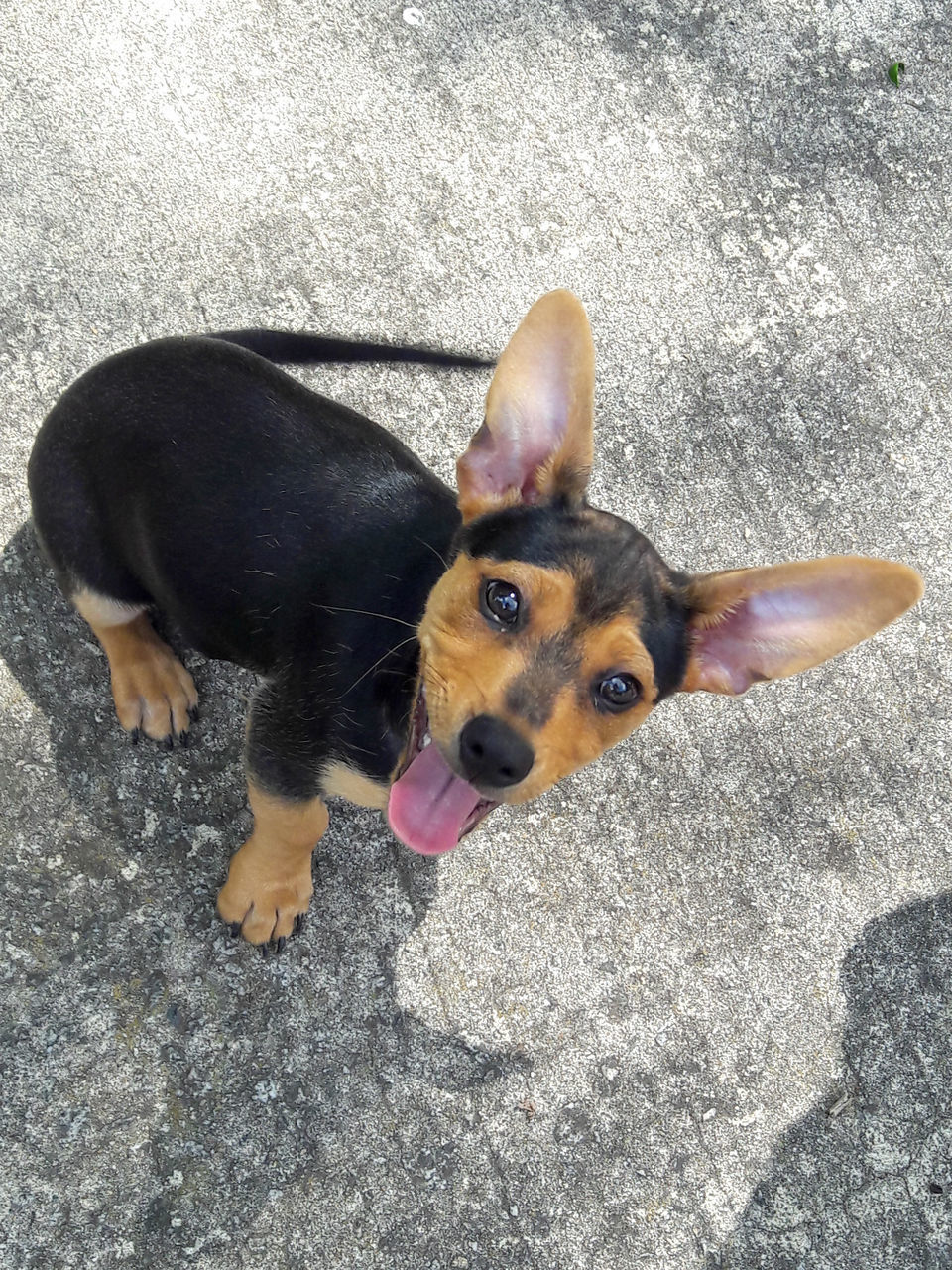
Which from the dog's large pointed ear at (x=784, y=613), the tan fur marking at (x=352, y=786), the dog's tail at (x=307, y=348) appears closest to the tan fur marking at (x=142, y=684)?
the tan fur marking at (x=352, y=786)

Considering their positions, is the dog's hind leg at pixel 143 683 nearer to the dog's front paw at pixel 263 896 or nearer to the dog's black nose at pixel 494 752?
the dog's front paw at pixel 263 896

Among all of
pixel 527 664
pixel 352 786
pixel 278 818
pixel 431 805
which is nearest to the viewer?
pixel 527 664

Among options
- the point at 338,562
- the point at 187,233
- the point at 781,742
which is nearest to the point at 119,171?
the point at 187,233

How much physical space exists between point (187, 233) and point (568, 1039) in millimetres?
3893

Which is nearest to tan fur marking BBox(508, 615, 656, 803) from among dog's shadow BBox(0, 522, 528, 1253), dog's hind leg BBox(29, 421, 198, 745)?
dog's shadow BBox(0, 522, 528, 1253)

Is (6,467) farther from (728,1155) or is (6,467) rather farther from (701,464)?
(728,1155)

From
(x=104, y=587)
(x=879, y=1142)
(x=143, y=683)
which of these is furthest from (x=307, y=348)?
(x=879, y=1142)

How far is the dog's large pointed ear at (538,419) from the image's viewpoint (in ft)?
8.14

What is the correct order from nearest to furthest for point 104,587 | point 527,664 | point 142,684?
point 527,664 → point 104,587 → point 142,684

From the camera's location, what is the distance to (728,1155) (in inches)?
152

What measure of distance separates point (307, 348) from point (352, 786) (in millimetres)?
1764

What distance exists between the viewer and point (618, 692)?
8.96ft

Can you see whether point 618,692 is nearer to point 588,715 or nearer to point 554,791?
point 588,715

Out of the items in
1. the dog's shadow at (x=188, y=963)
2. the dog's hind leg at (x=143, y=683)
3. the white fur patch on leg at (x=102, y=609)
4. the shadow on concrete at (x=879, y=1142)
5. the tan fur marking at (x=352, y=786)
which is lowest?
the shadow on concrete at (x=879, y=1142)
